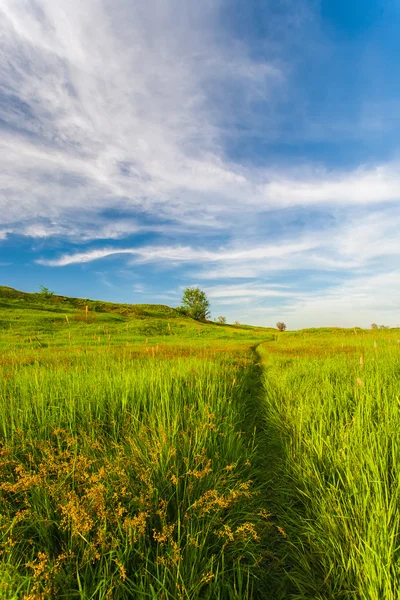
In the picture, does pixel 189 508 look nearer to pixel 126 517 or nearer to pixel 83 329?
pixel 126 517

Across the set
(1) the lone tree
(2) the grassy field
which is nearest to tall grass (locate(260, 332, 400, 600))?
(2) the grassy field

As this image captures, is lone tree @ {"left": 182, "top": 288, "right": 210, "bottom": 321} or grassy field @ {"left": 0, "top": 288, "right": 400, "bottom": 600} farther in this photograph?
lone tree @ {"left": 182, "top": 288, "right": 210, "bottom": 321}

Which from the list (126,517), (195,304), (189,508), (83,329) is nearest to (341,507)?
(189,508)

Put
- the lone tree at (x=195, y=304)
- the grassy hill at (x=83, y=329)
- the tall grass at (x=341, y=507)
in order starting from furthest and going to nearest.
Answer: the lone tree at (x=195, y=304), the grassy hill at (x=83, y=329), the tall grass at (x=341, y=507)

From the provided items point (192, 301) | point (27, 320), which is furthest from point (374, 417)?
point (192, 301)

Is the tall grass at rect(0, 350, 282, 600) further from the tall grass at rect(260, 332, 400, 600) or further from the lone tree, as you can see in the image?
the lone tree

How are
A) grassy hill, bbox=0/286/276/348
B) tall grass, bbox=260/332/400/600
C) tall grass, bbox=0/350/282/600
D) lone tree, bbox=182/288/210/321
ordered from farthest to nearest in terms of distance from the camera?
lone tree, bbox=182/288/210/321 < grassy hill, bbox=0/286/276/348 < tall grass, bbox=260/332/400/600 < tall grass, bbox=0/350/282/600

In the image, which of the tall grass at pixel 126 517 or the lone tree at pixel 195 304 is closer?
the tall grass at pixel 126 517

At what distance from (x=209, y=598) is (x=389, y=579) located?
1221 mm

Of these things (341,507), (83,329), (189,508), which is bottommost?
(341,507)

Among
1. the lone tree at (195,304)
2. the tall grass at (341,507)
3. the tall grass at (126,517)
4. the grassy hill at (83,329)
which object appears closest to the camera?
the tall grass at (126,517)

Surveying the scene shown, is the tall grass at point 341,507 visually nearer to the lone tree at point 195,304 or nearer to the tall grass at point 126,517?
→ the tall grass at point 126,517

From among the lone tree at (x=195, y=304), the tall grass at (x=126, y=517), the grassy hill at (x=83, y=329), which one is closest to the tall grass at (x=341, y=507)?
the tall grass at (x=126, y=517)

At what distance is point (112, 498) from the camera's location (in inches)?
99.3
